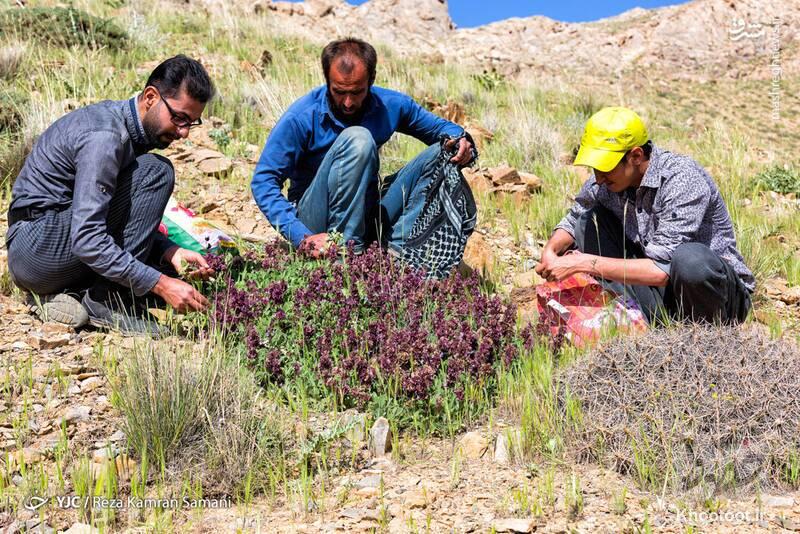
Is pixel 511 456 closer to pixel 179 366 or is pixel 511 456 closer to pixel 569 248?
pixel 179 366

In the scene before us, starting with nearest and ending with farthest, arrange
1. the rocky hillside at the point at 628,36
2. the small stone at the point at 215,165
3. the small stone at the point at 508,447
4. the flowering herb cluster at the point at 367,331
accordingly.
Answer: the small stone at the point at 508,447 < the flowering herb cluster at the point at 367,331 < the small stone at the point at 215,165 < the rocky hillside at the point at 628,36

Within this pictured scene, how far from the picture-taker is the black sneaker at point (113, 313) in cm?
379

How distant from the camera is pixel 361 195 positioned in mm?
4414

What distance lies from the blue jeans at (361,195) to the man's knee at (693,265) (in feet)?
5.15

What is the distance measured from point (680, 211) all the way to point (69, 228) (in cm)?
300

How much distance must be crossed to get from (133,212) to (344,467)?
5.81 feet

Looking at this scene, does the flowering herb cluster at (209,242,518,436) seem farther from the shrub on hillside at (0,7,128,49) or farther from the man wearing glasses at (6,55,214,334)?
the shrub on hillside at (0,7,128,49)

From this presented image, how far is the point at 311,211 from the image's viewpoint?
4570 mm

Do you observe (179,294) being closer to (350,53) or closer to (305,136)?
(305,136)

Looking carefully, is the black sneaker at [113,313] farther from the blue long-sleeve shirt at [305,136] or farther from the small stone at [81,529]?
the small stone at [81,529]

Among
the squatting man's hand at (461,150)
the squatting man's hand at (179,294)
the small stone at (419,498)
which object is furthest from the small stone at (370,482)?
the squatting man's hand at (461,150)

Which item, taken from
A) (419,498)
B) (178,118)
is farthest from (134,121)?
(419,498)

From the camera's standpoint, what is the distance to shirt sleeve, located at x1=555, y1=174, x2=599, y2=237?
429 centimetres

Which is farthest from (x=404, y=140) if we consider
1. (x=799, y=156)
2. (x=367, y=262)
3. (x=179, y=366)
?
(x=799, y=156)
